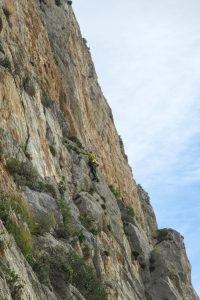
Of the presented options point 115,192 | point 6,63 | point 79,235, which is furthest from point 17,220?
point 115,192

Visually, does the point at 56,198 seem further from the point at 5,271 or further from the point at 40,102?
the point at 5,271

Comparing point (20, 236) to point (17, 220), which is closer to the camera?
point (20, 236)

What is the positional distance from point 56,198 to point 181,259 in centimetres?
2765

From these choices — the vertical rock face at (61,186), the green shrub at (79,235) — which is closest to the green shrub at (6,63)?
the vertical rock face at (61,186)

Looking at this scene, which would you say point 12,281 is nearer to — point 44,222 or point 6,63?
point 44,222

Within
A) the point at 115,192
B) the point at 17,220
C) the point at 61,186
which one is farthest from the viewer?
the point at 115,192

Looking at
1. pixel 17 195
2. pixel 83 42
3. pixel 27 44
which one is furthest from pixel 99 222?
pixel 83 42

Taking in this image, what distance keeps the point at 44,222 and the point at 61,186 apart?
747cm

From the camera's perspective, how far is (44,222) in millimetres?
22266

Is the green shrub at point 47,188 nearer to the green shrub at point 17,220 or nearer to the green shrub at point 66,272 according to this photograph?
the green shrub at point 66,272

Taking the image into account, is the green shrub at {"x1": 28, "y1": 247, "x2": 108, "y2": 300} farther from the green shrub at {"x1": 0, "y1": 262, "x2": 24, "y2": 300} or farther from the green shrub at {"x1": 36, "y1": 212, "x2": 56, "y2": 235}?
the green shrub at {"x1": 0, "y1": 262, "x2": 24, "y2": 300}

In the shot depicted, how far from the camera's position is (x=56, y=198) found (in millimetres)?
26859

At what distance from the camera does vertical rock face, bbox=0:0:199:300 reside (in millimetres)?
19678

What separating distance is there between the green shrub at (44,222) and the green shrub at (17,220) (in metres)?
0.65
